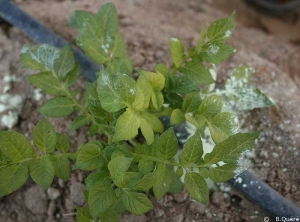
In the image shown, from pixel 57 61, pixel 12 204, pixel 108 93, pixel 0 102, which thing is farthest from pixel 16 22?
pixel 108 93

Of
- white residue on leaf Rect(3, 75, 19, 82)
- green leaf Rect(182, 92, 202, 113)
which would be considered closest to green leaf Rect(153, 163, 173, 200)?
green leaf Rect(182, 92, 202, 113)

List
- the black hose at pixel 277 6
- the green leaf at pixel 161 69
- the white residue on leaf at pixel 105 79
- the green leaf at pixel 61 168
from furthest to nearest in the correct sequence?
1. the black hose at pixel 277 6
2. the green leaf at pixel 161 69
3. the green leaf at pixel 61 168
4. the white residue on leaf at pixel 105 79

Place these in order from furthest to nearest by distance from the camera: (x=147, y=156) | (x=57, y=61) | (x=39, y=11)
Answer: (x=39, y=11)
(x=57, y=61)
(x=147, y=156)

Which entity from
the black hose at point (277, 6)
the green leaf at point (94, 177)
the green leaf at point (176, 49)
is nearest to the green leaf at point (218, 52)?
the green leaf at point (176, 49)

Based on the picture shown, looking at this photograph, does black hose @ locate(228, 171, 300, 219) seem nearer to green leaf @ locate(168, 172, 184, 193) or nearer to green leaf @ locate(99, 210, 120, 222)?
green leaf @ locate(168, 172, 184, 193)

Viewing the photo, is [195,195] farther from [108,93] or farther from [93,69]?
[93,69]

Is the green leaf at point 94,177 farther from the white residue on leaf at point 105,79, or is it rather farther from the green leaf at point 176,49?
the green leaf at point 176,49
